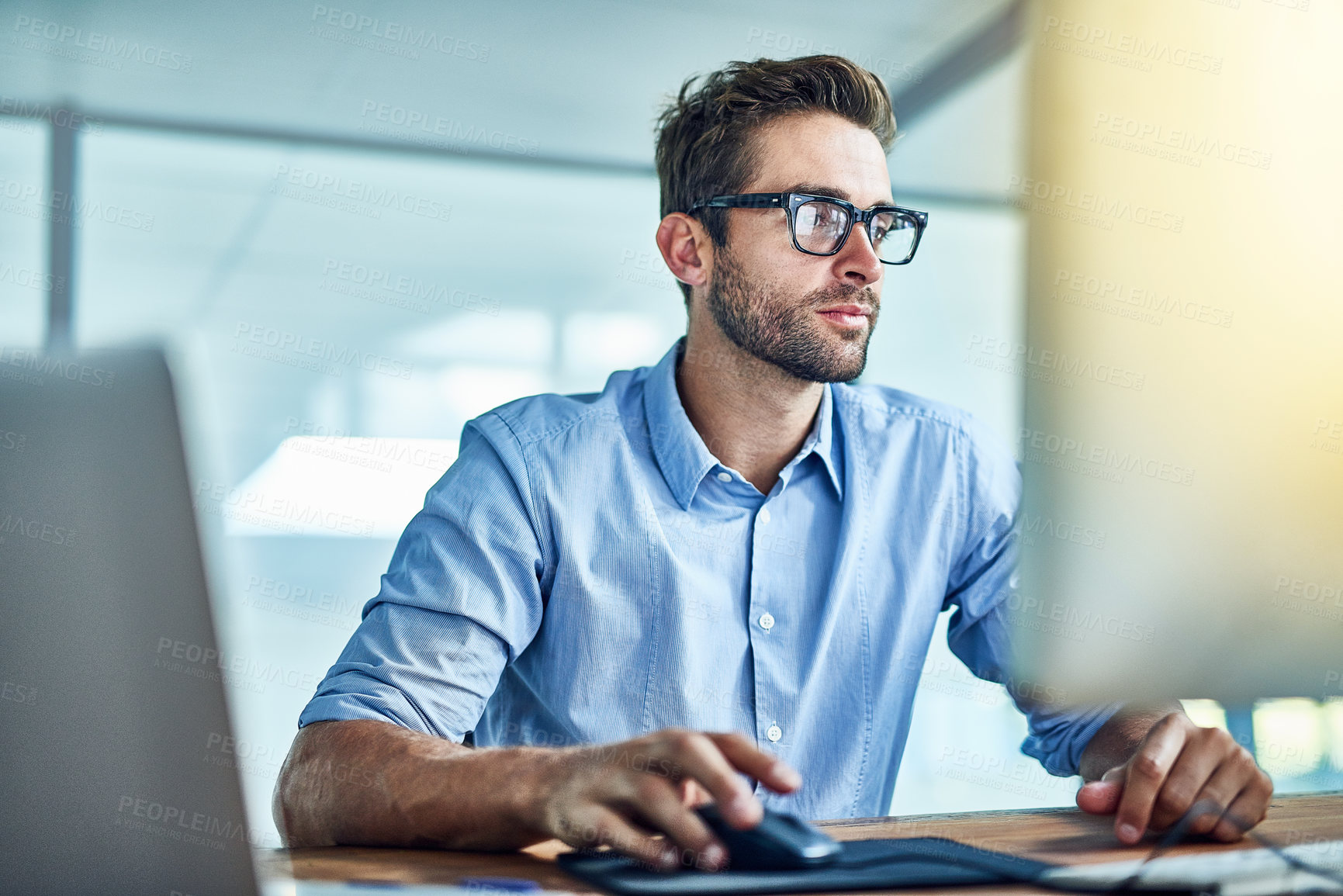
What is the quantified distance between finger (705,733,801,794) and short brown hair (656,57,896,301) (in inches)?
43.5

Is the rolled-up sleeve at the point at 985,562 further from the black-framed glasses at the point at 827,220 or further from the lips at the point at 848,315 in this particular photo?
the black-framed glasses at the point at 827,220

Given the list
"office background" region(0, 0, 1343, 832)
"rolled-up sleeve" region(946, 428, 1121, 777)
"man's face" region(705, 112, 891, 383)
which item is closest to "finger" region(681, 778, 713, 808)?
"rolled-up sleeve" region(946, 428, 1121, 777)

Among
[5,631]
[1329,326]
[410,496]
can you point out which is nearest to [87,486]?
[5,631]

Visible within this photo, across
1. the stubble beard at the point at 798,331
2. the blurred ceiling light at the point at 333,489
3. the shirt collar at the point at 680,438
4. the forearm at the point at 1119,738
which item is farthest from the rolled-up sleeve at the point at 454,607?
the blurred ceiling light at the point at 333,489

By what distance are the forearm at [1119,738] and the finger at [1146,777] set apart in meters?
0.17

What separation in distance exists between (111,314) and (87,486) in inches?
135

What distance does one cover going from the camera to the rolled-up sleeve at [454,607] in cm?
94

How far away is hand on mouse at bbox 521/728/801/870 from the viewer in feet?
1.92

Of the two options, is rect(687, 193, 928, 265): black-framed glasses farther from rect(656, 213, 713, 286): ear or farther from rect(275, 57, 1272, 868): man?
rect(656, 213, 713, 286): ear

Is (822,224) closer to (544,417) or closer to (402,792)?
(544,417)

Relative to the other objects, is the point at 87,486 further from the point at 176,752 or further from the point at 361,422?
the point at 361,422

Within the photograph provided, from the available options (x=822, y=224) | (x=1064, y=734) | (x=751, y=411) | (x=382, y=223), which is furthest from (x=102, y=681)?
(x=382, y=223)

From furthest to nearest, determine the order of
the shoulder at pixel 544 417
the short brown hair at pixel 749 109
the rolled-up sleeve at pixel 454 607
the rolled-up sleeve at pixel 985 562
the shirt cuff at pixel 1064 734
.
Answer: the short brown hair at pixel 749 109 < the rolled-up sleeve at pixel 985 562 < the shoulder at pixel 544 417 < the shirt cuff at pixel 1064 734 < the rolled-up sleeve at pixel 454 607

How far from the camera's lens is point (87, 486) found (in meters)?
0.37
